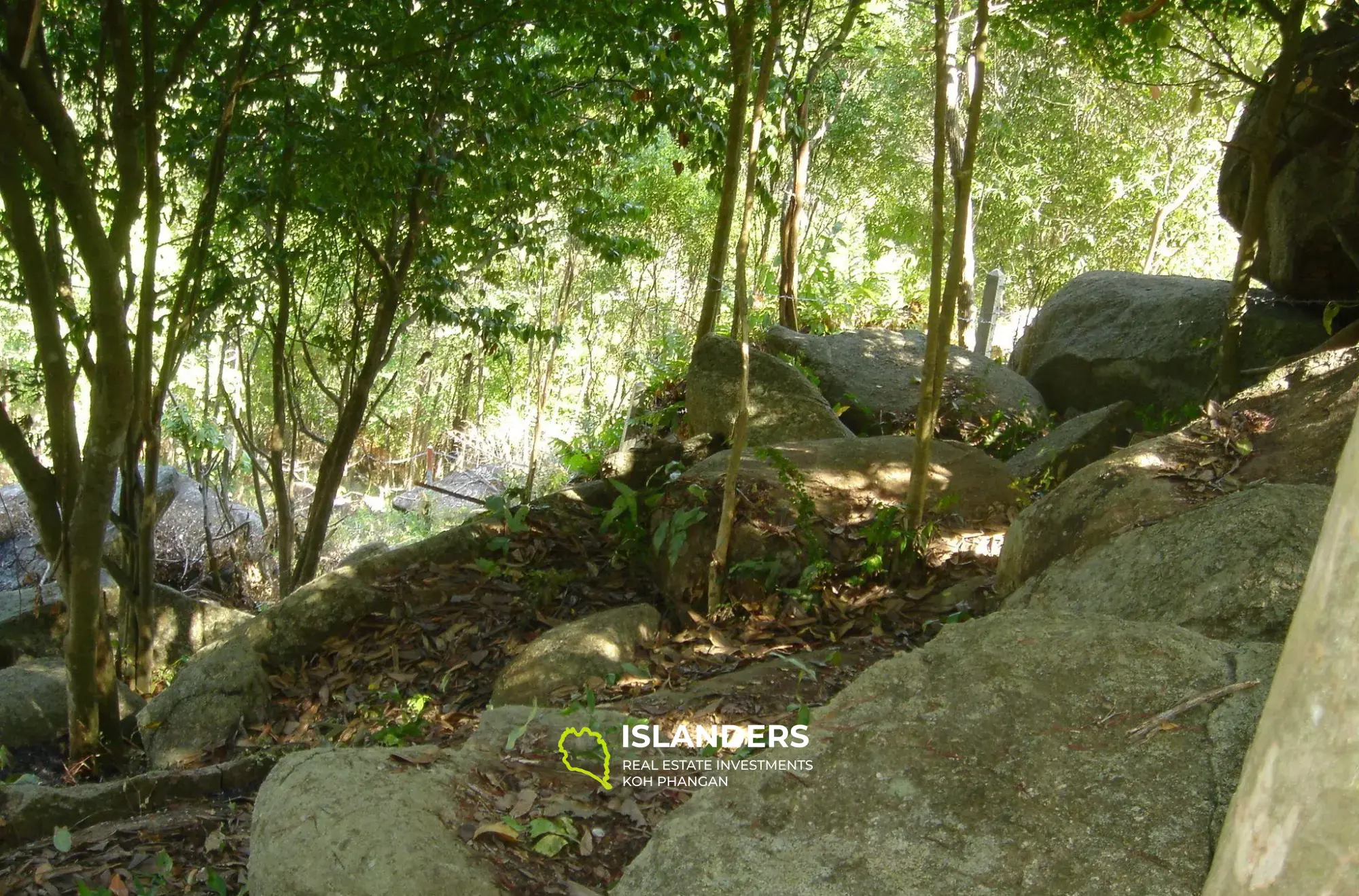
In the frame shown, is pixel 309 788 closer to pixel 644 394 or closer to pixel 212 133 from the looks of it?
pixel 212 133

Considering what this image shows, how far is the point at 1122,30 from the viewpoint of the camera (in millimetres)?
6520

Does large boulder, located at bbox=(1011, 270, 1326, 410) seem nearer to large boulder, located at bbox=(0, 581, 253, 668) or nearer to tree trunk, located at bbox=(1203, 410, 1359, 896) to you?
tree trunk, located at bbox=(1203, 410, 1359, 896)

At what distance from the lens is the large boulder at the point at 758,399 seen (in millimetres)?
7246

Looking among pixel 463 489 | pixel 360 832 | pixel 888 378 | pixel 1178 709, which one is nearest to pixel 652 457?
pixel 888 378

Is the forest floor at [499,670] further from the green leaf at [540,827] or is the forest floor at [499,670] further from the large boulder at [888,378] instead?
the large boulder at [888,378]

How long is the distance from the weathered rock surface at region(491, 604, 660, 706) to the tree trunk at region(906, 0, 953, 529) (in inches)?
57.4

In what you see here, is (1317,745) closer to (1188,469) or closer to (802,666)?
(802,666)

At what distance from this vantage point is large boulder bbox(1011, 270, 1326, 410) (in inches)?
280

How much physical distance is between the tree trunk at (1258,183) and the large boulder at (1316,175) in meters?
0.11

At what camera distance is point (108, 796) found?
4.30m

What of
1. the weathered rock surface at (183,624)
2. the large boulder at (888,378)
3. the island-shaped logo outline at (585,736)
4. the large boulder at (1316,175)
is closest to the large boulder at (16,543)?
the weathered rock surface at (183,624)

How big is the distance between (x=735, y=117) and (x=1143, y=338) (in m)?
4.47

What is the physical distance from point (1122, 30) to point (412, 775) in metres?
6.20

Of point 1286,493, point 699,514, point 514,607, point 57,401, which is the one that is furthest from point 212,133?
point 1286,493
